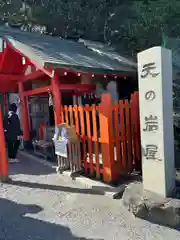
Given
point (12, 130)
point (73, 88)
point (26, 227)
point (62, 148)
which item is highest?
point (73, 88)

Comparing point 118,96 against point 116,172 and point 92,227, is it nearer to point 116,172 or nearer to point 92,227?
point 116,172

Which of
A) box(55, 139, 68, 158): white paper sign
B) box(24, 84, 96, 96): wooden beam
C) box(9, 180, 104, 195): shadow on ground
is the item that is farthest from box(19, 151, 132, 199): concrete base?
box(24, 84, 96, 96): wooden beam

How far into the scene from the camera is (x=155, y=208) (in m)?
3.78

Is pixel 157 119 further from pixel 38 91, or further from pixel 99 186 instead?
pixel 38 91

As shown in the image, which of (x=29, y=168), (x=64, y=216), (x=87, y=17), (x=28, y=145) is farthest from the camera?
(x=87, y=17)

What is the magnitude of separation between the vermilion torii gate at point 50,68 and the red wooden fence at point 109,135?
1177 mm

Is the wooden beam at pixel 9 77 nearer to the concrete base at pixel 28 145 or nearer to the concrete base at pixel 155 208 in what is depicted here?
the concrete base at pixel 28 145

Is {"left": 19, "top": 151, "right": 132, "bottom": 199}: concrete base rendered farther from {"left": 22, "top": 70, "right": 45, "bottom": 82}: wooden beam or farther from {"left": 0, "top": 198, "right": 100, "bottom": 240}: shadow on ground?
{"left": 22, "top": 70, "right": 45, "bottom": 82}: wooden beam

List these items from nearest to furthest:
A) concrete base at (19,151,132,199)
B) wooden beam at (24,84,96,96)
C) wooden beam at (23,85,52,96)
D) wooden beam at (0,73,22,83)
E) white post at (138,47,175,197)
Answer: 1. white post at (138,47,175,197)
2. concrete base at (19,151,132,199)
3. wooden beam at (24,84,96,96)
4. wooden beam at (23,85,52,96)
5. wooden beam at (0,73,22,83)

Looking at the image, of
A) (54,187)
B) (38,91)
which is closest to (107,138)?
(54,187)

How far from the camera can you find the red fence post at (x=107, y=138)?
510 cm

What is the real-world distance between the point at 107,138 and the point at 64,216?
1.78m

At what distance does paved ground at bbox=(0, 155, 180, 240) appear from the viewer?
3.60 m

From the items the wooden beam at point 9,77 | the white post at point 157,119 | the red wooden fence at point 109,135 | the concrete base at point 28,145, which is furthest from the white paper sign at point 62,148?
the wooden beam at point 9,77
